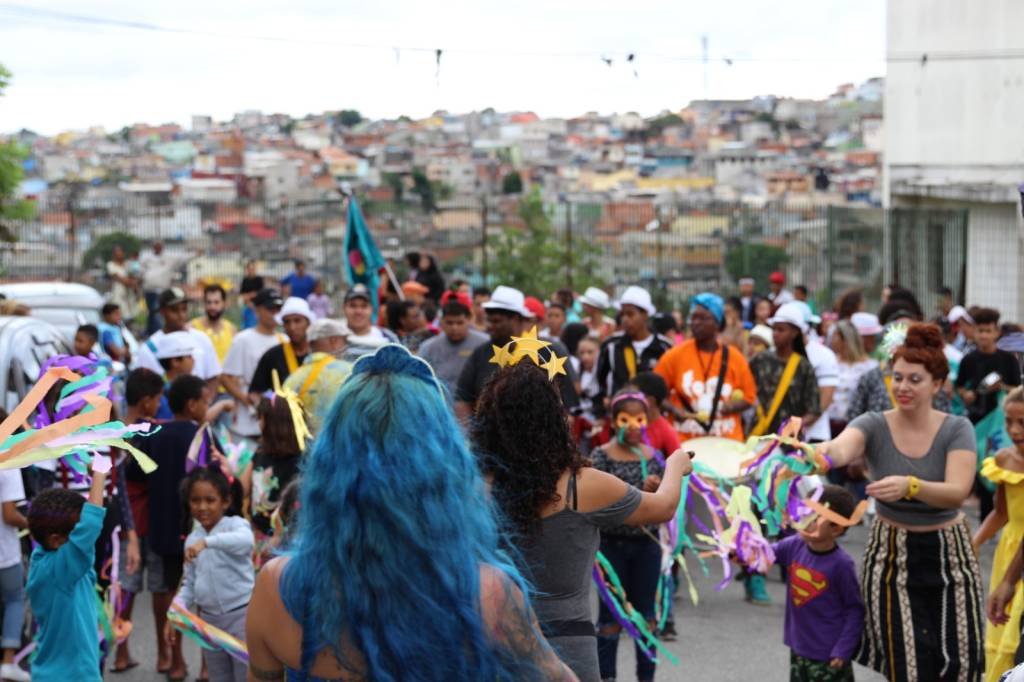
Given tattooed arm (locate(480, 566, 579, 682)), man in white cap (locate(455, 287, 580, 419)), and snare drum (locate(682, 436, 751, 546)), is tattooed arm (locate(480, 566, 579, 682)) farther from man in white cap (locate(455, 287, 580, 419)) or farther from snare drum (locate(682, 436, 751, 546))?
snare drum (locate(682, 436, 751, 546))

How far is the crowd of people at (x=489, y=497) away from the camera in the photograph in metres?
2.91

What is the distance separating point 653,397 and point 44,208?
1760 cm

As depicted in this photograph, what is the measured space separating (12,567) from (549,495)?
4091 millimetres

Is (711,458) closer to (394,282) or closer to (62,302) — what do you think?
(394,282)

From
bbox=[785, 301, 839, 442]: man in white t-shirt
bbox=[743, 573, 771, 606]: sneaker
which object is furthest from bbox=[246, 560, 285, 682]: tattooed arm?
bbox=[785, 301, 839, 442]: man in white t-shirt

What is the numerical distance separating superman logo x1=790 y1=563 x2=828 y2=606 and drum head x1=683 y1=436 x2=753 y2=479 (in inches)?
67.1

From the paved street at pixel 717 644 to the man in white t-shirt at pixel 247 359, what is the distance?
1.36 meters

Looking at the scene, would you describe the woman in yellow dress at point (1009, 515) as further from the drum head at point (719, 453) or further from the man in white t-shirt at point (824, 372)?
the man in white t-shirt at point (824, 372)

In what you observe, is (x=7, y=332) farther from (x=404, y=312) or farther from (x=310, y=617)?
(x=310, y=617)

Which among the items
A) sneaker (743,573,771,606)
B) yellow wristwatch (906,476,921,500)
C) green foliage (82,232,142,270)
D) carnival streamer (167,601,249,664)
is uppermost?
green foliage (82,232,142,270)

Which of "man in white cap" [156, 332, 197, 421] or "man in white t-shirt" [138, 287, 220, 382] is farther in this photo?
"man in white t-shirt" [138, 287, 220, 382]

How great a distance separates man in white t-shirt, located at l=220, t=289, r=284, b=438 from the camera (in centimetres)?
995

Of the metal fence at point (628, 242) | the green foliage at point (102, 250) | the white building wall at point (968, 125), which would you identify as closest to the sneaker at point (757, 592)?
the white building wall at point (968, 125)

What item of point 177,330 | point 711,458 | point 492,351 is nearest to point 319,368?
point 492,351
